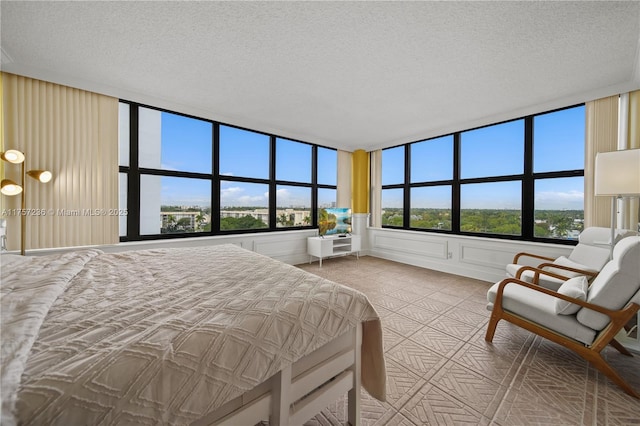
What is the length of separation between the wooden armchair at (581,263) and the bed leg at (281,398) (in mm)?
2766

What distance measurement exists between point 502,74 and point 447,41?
42.4 inches

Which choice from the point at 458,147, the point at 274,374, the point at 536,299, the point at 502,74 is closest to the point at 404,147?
the point at 458,147

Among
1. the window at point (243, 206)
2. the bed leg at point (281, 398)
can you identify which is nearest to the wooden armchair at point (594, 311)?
the bed leg at point (281, 398)

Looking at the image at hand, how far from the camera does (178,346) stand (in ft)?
2.75

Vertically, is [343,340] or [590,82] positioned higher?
[590,82]

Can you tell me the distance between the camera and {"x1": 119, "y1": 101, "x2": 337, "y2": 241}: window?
3406 mm

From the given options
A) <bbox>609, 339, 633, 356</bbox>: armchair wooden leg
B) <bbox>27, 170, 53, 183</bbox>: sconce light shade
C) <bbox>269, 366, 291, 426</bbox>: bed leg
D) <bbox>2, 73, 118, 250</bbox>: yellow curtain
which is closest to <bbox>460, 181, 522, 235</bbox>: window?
<bbox>609, 339, 633, 356</bbox>: armchair wooden leg

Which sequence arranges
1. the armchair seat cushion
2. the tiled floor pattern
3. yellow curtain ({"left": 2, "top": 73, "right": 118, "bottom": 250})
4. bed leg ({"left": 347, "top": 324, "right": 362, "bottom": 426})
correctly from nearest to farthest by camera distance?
bed leg ({"left": 347, "top": 324, "right": 362, "bottom": 426})
the tiled floor pattern
the armchair seat cushion
yellow curtain ({"left": 2, "top": 73, "right": 118, "bottom": 250})

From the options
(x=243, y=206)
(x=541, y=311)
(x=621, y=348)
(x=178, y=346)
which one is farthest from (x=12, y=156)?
(x=621, y=348)

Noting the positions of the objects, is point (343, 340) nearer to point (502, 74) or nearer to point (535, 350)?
point (535, 350)

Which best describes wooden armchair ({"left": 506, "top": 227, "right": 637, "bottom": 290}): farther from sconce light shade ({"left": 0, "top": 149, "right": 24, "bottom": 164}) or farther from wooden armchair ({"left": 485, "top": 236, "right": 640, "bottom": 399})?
sconce light shade ({"left": 0, "top": 149, "right": 24, "bottom": 164})

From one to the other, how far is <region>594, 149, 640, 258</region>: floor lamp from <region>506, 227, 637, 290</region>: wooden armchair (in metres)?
0.31

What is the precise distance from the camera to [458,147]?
4.53m

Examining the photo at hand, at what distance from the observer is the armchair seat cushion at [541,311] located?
1.73 meters
